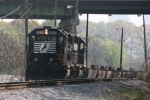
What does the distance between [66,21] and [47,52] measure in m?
23.8

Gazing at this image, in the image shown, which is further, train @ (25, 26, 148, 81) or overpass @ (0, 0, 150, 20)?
overpass @ (0, 0, 150, 20)

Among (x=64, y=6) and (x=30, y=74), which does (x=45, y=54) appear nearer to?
(x=30, y=74)

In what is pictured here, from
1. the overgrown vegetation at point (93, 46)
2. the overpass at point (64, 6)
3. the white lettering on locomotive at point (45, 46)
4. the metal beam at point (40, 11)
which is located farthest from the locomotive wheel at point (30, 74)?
the metal beam at point (40, 11)

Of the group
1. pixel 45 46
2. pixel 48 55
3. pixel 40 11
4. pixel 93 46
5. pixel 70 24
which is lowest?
pixel 48 55

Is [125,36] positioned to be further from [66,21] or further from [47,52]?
[47,52]

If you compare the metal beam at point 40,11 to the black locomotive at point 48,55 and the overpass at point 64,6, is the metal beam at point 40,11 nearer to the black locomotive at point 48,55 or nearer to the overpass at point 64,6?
the overpass at point 64,6

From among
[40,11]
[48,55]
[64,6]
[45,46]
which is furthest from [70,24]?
[48,55]

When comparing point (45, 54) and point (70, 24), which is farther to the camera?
point (70, 24)

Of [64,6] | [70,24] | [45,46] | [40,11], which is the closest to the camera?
[45,46]

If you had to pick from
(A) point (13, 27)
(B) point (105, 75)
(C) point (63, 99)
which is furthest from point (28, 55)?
(A) point (13, 27)

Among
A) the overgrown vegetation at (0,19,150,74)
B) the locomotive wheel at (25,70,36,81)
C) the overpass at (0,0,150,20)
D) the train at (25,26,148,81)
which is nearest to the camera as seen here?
the train at (25,26,148,81)

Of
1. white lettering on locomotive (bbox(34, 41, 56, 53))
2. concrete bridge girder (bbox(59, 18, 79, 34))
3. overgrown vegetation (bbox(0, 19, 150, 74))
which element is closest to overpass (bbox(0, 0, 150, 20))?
concrete bridge girder (bbox(59, 18, 79, 34))

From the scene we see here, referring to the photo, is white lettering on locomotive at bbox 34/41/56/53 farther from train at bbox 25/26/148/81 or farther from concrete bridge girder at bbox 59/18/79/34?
concrete bridge girder at bbox 59/18/79/34

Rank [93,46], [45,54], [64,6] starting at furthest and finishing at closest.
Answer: [93,46] → [64,6] → [45,54]
